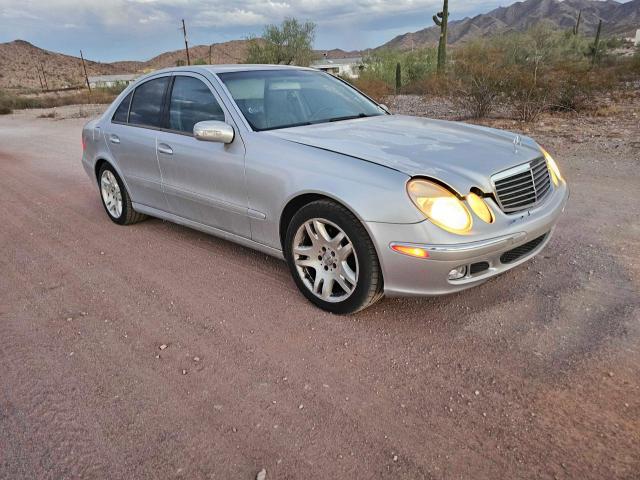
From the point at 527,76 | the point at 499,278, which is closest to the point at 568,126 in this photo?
the point at 527,76

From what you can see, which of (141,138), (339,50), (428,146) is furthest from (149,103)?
(339,50)

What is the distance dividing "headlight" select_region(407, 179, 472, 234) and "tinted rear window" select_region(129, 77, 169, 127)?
261cm

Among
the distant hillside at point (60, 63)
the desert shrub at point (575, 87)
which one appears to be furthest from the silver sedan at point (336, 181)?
the distant hillside at point (60, 63)

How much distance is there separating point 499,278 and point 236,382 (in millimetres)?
2069

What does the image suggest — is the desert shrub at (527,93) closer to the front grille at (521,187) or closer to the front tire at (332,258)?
the front grille at (521,187)

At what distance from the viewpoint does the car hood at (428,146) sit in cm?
293

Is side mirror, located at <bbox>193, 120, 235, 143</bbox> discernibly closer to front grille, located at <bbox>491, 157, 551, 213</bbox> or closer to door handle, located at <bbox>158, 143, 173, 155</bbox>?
door handle, located at <bbox>158, 143, 173, 155</bbox>

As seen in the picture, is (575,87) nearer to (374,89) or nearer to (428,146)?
(374,89)

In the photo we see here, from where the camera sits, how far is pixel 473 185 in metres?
2.87

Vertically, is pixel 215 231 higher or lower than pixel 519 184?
lower

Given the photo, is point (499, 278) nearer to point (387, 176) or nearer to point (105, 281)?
point (387, 176)

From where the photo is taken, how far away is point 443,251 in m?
2.76

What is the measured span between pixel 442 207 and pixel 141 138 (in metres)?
2.95

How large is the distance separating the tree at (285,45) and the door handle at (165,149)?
37605 millimetres
